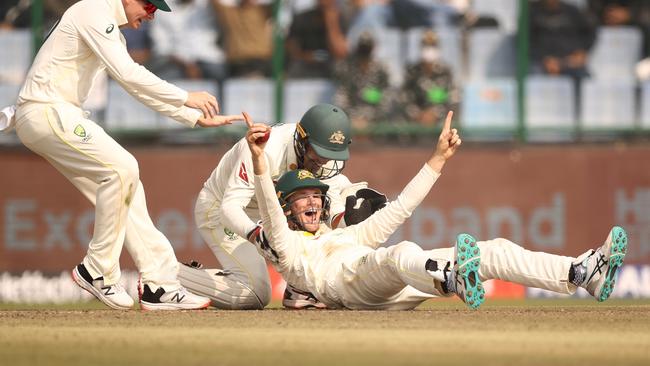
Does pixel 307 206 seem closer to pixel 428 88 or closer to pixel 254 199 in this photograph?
pixel 254 199

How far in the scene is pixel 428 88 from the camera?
15211mm

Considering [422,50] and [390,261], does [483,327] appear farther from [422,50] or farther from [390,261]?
[422,50]

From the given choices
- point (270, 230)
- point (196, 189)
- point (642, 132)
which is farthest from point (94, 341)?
point (642, 132)

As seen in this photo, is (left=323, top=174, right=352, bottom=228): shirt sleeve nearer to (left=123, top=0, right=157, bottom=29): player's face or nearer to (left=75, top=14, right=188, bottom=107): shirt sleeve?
(left=75, top=14, right=188, bottom=107): shirt sleeve

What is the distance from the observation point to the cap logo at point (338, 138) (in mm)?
8852

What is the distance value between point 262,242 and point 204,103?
3.26ft

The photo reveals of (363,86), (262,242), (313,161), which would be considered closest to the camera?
(262,242)

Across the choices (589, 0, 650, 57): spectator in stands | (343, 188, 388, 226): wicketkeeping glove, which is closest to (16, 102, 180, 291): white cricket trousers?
(343, 188, 388, 226): wicketkeeping glove

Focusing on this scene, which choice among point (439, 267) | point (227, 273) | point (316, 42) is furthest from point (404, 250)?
point (316, 42)

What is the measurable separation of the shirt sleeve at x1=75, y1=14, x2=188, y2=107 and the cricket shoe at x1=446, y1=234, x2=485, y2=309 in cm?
215

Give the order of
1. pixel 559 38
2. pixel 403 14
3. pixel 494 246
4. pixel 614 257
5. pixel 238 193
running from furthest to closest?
1. pixel 559 38
2. pixel 403 14
3. pixel 238 193
4. pixel 494 246
5. pixel 614 257

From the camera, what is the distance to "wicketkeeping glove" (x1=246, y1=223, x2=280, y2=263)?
8.12 m

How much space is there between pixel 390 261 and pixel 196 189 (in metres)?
7.65

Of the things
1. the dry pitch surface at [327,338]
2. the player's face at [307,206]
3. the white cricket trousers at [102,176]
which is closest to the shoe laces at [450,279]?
the dry pitch surface at [327,338]
